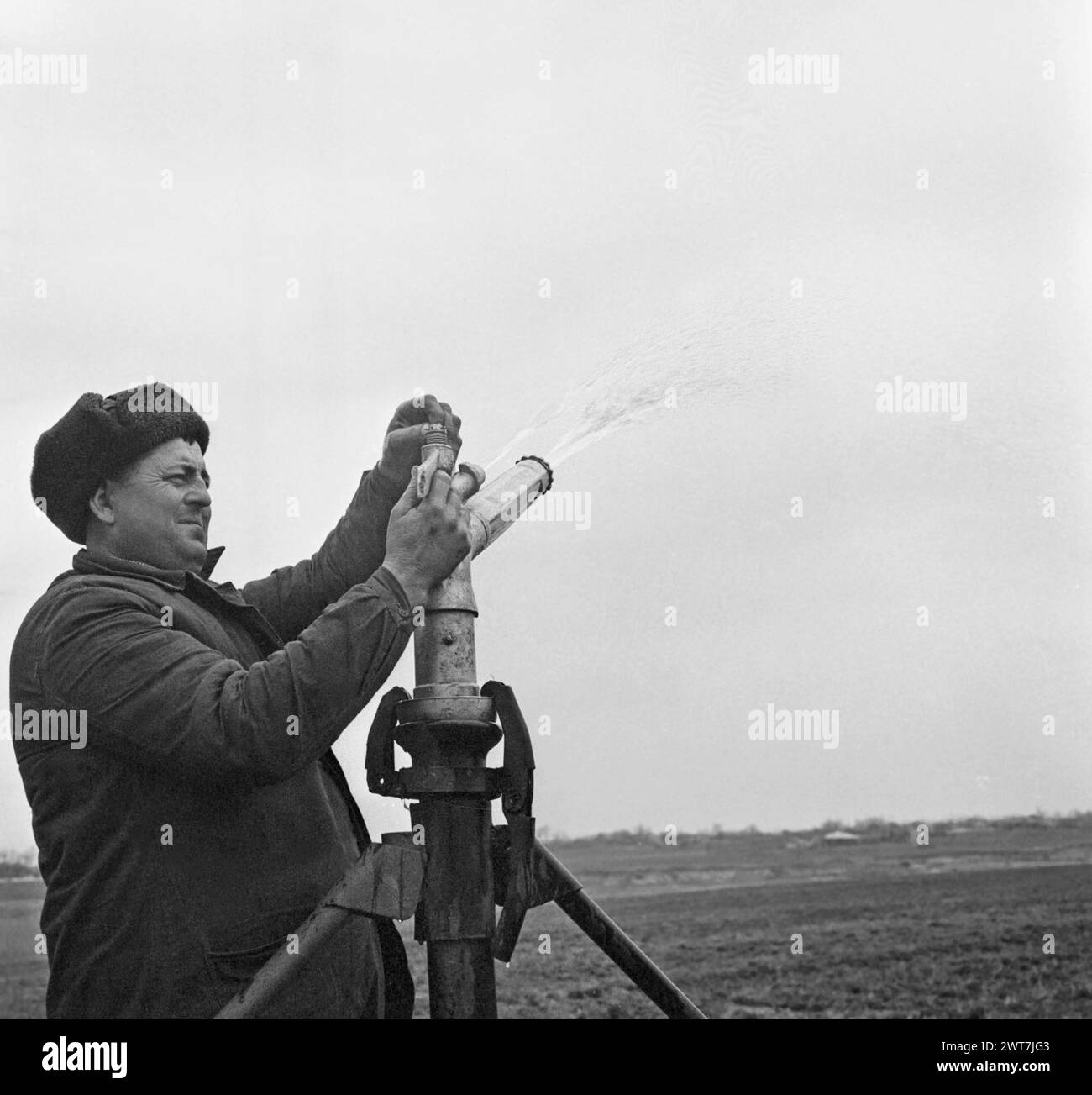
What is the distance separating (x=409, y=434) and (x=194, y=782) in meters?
1.08

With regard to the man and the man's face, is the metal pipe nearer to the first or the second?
the man

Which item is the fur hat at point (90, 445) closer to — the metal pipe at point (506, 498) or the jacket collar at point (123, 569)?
the jacket collar at point (123, 569)

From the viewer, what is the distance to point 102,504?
315 cm

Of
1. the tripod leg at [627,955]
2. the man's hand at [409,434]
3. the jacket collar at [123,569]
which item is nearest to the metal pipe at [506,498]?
the man's hand at [409,434]

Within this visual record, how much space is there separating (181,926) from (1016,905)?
869 centimetres

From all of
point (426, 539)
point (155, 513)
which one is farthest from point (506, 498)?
point (155, 513)

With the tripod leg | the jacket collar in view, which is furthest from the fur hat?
the tripod leg

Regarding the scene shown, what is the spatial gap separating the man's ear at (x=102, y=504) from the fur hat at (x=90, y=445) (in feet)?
0.04

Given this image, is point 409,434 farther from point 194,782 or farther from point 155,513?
point 194,782

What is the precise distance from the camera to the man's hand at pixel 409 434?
3320 millimetres
